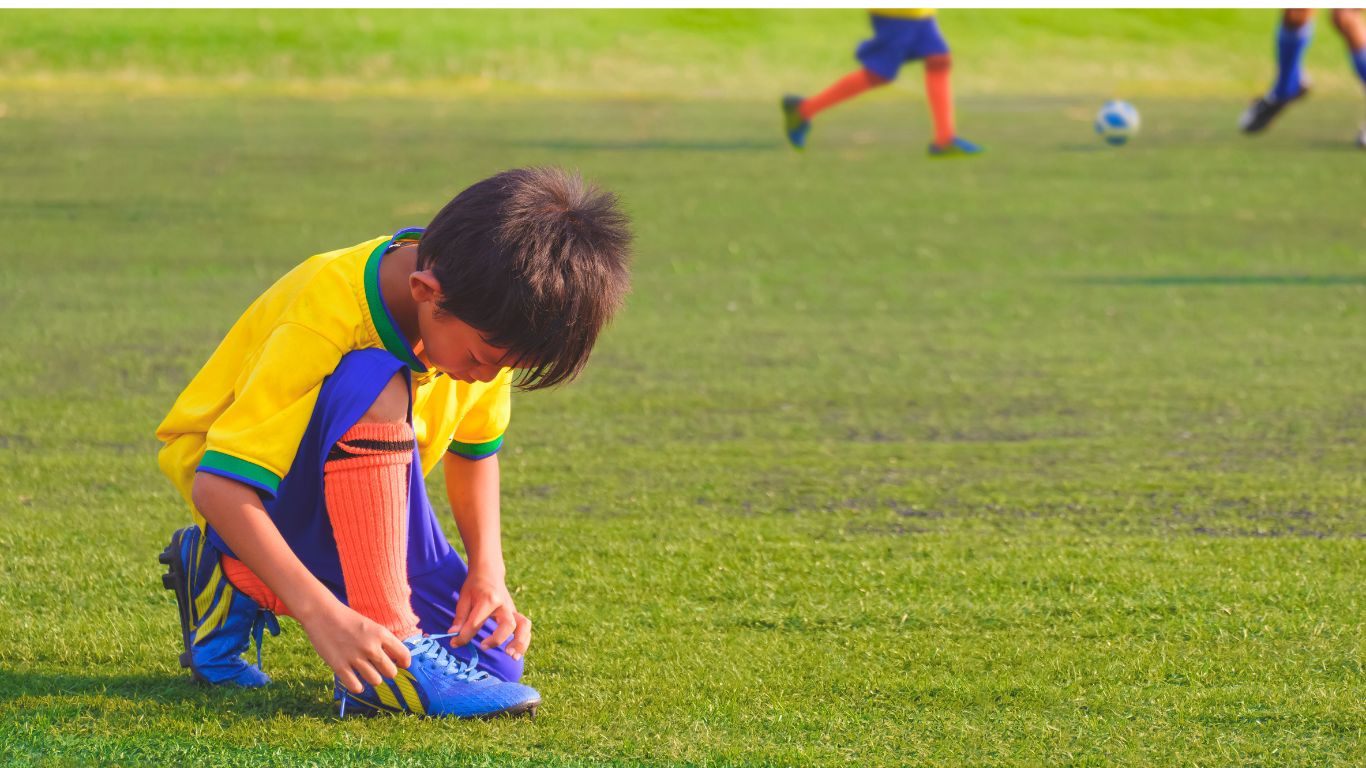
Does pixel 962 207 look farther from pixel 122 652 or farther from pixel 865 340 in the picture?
pixel 122 652

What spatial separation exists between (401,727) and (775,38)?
2095 cm

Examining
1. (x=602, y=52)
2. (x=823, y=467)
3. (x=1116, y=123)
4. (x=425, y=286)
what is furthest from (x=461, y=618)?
(x=602, y=52)

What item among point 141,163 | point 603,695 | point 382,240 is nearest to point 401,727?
point 603,695

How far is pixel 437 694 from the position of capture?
2.35 m

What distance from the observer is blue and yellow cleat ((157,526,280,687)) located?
2473 mm

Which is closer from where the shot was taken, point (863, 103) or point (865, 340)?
point (865, 340)

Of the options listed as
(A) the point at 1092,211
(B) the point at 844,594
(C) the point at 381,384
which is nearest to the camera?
(C) the point at 381,384

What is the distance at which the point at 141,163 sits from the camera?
10062 millimetres

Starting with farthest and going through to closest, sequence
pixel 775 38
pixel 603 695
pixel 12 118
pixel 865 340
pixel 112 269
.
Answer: pixel 775 38 < pixel 12 118 < pixel 112 269 < pixel 865 340 < pixel 603 695

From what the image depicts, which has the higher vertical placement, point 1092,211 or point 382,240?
point 382,240

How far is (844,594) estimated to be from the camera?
3.02 metres

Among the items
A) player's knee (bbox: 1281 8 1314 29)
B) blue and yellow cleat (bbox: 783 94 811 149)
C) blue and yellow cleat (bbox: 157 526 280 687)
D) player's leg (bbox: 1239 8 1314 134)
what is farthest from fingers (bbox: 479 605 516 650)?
player's knee (bbox: 1281 8 1314 29)

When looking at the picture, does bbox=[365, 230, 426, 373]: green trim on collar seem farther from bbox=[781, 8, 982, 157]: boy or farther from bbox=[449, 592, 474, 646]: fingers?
bbox=[781, 8, 982, 157]: boy

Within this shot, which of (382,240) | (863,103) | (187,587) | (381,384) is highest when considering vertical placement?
(382,240)
